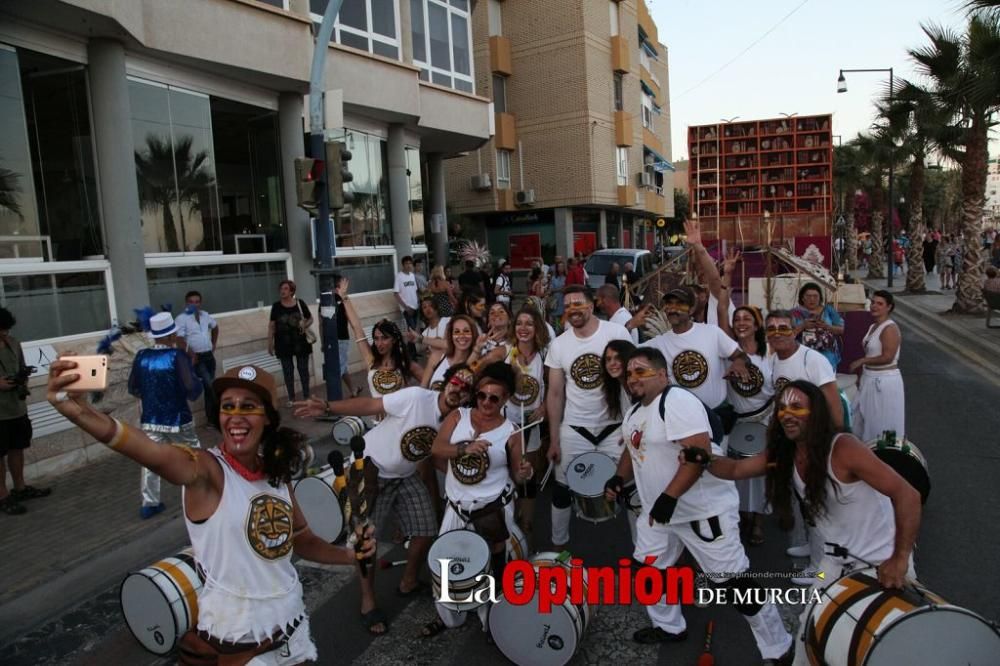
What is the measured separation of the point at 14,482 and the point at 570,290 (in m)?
5.53

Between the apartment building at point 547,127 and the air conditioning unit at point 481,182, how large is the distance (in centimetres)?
5

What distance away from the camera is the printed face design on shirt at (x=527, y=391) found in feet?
19.1

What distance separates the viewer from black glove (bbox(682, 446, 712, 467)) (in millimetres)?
3510

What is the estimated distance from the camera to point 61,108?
28.8 feet

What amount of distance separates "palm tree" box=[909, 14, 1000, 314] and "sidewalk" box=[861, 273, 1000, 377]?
0.77 meters

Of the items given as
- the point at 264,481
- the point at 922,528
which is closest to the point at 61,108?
the point at 264,481

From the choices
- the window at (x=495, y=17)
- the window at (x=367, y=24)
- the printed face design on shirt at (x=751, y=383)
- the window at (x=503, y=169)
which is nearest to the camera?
the printed face design on shirt at (x=751, y=383)

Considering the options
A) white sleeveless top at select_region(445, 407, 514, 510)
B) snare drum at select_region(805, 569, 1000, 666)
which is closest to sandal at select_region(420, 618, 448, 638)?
white sleeveless top at select_region(445, 407, 514, 510)

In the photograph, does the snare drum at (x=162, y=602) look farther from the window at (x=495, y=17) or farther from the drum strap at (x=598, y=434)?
the window at (x=495, y=17)

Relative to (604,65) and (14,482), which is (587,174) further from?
(14,482)

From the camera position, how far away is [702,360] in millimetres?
5410

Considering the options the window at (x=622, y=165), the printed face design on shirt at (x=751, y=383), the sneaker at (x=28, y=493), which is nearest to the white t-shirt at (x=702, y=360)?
the printed face design on shirt at (x=751, y=383)

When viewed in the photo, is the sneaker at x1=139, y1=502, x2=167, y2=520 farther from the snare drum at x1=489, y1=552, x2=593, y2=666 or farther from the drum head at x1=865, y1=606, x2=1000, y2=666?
the drum head at x1=865, y1=606, x2=1000, y2=666

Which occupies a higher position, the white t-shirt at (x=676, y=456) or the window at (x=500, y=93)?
the window at (x=500, y=93)
